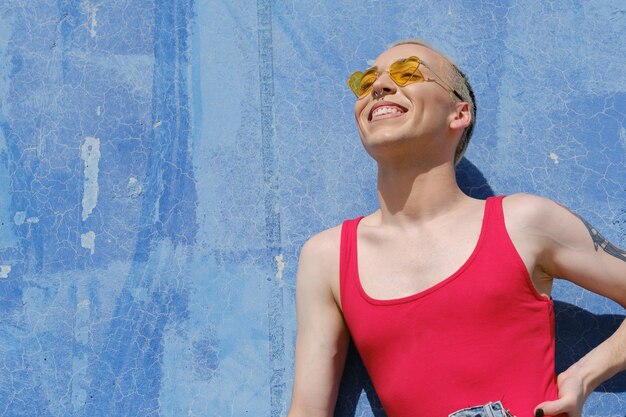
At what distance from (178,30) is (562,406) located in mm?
1549

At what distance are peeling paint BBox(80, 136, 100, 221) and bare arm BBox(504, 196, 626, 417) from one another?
1.24 m

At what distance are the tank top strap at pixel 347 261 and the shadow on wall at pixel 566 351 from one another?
230mm

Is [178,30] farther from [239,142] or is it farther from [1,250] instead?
[1,250]

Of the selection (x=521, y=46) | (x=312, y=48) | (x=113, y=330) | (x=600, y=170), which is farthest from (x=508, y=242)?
(x=113, y=330)

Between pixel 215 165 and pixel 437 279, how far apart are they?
806mm

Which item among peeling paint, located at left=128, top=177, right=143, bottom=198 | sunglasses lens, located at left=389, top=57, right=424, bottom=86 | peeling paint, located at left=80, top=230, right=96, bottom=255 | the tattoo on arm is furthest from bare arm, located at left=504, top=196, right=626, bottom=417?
peeling paint, located at left=80, top=230, right=96, bottom=255

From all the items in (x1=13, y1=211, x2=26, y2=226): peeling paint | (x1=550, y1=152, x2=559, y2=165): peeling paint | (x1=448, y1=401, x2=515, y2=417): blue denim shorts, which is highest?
(x1=550, y1=152, x2=559, y2=165): peeling paint

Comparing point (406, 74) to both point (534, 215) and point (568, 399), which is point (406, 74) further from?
point (568, 399)

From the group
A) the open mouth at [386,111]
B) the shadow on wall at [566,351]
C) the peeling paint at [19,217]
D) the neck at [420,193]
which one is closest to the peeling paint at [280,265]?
the shadow on wall at [566,351]

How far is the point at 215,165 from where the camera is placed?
2.35 metres

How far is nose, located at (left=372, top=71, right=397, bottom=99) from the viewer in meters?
2.00

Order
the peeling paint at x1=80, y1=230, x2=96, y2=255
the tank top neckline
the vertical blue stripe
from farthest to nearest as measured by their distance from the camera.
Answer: the peeling paint at x1=80, y1=230, x2=96, y2=255 → the vertical blue stripe → the tank top neckline

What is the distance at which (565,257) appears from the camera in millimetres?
1881

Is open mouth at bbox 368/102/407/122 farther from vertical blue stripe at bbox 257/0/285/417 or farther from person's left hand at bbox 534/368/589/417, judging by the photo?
person's left hand at bbox 534/368/589/417
